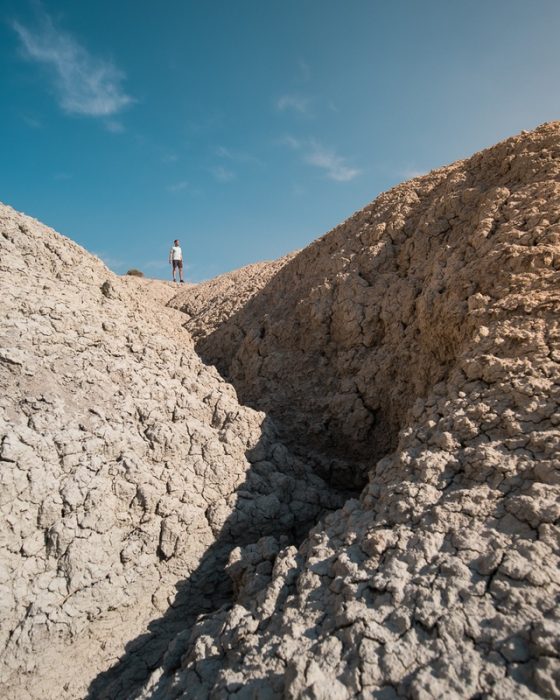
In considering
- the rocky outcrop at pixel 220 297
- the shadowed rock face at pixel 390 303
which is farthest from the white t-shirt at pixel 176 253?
the shadowed rock face at pixel 390 303

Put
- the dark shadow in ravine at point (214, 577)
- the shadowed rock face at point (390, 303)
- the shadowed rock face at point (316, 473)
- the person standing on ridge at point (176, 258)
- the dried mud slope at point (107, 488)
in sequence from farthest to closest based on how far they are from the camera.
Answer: the person standing on ridge at point (176, 258), the shadowed rock face at point (390, 303), the dried mud slope at point (107, 488), the dark shadow in ravine at point (214, 577), the shadowed rock face at point (316, 473)

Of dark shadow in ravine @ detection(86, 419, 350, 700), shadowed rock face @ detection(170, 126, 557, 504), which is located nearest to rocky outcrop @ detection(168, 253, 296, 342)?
shadowed rock face @ detection(170, 126, 557, 504)

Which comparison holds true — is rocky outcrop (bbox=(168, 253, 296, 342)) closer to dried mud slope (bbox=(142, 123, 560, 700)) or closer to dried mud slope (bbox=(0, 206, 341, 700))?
dried mud slope (bbox=(142, 123, 560, 700))

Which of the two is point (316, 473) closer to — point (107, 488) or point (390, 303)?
point (390, 303)

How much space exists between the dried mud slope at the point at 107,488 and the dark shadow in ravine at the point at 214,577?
0.04 feet

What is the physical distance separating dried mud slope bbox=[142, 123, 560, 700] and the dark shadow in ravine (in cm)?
42

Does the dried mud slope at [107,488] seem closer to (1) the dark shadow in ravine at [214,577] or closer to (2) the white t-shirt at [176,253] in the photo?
(1) the dark shadow in ravine at [214,577]

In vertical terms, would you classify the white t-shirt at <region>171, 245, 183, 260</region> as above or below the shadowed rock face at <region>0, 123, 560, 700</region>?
above

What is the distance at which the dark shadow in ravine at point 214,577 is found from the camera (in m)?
3.25

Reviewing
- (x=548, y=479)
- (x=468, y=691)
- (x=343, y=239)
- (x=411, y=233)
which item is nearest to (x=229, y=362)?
(x=343, y=239)

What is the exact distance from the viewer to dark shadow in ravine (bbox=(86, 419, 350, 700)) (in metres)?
3.25

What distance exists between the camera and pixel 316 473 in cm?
526

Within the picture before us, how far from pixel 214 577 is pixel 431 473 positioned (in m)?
2.16

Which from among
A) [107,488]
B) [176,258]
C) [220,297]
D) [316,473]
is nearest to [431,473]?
[316,473]
